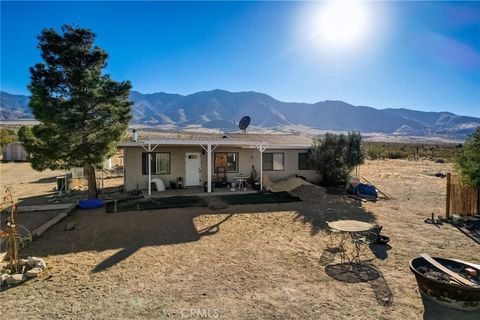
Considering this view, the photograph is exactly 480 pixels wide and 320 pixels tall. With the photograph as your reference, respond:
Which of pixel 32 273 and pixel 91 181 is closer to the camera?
pixel 32 273

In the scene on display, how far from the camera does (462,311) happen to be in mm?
4840

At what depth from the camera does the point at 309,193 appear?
14.8 meters

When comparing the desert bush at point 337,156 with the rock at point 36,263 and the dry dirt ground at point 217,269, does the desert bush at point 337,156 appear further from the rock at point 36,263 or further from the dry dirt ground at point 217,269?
the rock at point 36,263

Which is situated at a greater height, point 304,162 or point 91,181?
point 304,162

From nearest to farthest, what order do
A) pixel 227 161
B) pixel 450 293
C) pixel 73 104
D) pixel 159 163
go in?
1. pixel 450 293
2. pixel 73 104
3. pixel 159 163
4. pixel 227 161

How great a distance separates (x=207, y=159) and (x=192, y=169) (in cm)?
112

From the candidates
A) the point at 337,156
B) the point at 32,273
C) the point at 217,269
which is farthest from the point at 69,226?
the point at 337,156

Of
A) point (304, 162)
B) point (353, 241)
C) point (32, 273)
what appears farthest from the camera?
point (304, 162)

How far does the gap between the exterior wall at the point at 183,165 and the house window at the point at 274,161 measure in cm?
19

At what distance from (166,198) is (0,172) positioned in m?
18.5

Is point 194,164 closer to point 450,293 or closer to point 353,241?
point 353,241

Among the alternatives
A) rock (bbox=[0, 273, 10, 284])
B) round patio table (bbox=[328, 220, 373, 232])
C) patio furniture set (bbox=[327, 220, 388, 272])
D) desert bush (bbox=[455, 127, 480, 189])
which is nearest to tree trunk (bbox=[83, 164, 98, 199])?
rock (bbox=[0, 273, 10, 284])

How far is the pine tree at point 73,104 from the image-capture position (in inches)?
453

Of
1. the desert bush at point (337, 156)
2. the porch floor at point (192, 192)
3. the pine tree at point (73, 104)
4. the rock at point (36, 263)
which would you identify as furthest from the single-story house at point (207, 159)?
the rock at point (36, 263)
